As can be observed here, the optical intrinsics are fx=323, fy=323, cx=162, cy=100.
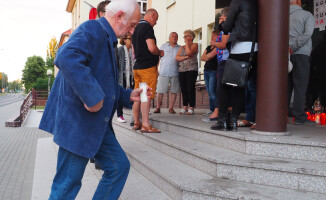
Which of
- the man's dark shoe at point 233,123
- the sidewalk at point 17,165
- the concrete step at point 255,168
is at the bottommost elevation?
the sidewalk at point 17,165

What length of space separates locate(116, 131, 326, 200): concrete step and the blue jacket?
4.00ft

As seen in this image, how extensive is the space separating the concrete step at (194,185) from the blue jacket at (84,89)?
122cm

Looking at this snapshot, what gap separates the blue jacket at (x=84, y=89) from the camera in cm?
203

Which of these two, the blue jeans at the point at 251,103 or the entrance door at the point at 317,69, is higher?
the entrance door at the point at 317,69

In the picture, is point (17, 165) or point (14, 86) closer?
point (17, 165)

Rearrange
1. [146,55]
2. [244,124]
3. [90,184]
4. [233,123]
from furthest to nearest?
[146,55]
[244,124]
[90,184]
[233,123]

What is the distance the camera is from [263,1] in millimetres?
4047

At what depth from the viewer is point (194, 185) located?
314cm

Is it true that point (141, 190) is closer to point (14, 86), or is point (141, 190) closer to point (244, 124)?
point (244, 124)

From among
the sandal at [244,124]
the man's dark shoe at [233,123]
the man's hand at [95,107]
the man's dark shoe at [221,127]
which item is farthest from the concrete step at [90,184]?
the sandal at [244,124]

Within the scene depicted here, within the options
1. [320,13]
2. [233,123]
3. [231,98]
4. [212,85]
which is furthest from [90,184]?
[320,13]

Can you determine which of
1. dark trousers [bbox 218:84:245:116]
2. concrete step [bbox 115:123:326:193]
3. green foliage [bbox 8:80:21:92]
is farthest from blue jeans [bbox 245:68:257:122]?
green foliage [bbox 8:80:21:92]

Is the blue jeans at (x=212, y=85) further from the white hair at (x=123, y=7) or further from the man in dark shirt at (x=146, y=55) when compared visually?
the white hair at (x=123, y=7)

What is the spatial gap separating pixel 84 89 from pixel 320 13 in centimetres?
664
